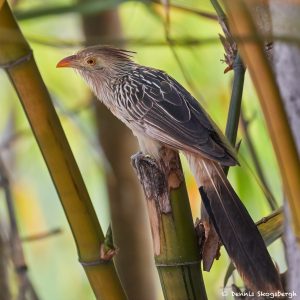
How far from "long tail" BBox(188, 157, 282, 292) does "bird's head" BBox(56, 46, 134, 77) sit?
0.90 metres

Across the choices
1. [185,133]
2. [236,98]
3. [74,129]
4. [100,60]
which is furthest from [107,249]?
[74,129]

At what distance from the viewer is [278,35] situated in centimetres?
86

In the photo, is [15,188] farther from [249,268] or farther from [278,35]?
[278,35]

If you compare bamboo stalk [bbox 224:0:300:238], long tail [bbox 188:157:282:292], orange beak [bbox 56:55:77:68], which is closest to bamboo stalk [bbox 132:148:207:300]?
long tail [bbox 188:157:282:292]

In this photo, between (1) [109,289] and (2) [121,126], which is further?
(2) [121,126]

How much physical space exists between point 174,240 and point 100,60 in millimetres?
1351

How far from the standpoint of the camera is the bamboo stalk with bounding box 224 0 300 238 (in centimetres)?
78

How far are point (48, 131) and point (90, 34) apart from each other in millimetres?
2106

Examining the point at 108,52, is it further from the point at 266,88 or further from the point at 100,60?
the point at 266,88

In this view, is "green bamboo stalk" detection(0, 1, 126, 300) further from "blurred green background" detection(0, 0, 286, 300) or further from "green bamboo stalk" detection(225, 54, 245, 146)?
"blurred green background" detection(0, 0, 286, 300)

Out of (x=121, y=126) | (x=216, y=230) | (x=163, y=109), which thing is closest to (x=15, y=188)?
(x=121, y=126)

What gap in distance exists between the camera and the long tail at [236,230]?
140 cm

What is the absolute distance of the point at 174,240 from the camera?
151 centimetres

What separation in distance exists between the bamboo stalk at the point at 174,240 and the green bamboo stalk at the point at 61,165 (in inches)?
4.1
